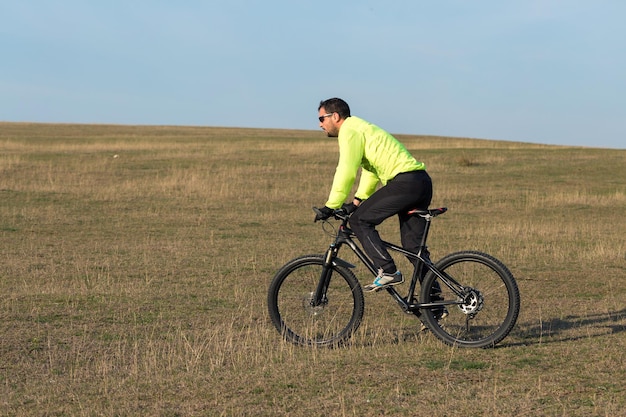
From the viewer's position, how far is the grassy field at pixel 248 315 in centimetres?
618

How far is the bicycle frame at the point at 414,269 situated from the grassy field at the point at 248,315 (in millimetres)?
387

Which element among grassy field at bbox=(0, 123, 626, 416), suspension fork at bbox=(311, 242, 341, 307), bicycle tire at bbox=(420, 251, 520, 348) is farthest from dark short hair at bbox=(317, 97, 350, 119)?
grassy field at bbox=(0, 123, 626, 416)

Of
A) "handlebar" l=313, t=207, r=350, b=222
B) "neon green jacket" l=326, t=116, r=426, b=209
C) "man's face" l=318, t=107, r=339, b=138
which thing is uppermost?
"man's face" l=318, t=107, r=339, b=138

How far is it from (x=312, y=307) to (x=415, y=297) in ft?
3.08

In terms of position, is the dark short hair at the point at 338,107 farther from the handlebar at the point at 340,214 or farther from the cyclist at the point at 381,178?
the handlebar at the point at 340,214

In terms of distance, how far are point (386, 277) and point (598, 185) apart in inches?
978

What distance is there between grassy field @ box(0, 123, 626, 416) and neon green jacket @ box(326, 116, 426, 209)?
1.42 m

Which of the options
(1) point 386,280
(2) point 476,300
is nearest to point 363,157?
(1) point 386,280

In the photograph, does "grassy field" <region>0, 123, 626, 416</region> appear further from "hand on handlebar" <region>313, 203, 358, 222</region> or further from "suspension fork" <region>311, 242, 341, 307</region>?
"hand on handlebar" <region>313, 203, 358, 222</region>

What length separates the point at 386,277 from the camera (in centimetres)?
781

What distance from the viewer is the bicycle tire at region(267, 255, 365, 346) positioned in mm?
8023

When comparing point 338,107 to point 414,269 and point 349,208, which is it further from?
point 414,269

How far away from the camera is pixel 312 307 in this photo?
8188 mm

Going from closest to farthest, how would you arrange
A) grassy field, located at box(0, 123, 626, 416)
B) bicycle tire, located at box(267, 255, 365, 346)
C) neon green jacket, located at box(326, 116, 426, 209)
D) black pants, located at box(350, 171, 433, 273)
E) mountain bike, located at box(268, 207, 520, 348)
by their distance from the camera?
grassy field, located at box(0, 123, 626, 416), neon green jacket, located at box(326, 116, 426, 209), mountain bike, located at box(268, 207, 520, 348), black pants, located at box(350, 171, 433, 273), bicycle tire, located at box(267, 255, 365, 346)
